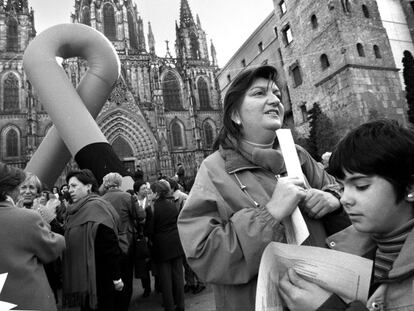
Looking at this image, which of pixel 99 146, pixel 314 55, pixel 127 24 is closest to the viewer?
pixel 99 146

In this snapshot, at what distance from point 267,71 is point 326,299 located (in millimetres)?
1098

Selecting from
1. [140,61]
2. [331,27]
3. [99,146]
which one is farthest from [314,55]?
[140,61]

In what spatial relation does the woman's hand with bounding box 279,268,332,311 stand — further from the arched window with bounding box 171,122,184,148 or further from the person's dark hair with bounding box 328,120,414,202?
the arched window with bounding box 171,122,184,148

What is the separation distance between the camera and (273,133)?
5.04ft

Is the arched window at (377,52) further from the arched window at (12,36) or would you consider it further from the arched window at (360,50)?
the arched window at (12,36)

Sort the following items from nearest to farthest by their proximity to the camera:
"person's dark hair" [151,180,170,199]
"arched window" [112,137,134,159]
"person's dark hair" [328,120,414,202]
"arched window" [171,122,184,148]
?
"person's dark hair" [328,120,414,202] → "person's dark hair" [151,180,170,199] → "arched window" [112,137,134,159] → "arched window" [171,122,184,148]

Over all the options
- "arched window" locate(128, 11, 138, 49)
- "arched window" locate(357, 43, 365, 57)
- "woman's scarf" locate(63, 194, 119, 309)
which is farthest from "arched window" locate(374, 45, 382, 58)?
"arched window" locate(128, 11, 138, 49)

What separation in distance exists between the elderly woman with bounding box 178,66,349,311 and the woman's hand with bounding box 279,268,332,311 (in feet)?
0.45

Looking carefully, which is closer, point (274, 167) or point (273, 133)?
point (274, 167)

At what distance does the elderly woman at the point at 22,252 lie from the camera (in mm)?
2123

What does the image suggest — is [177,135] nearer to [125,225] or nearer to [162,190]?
[162,190]

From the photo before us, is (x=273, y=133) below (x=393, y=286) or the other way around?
the other way around

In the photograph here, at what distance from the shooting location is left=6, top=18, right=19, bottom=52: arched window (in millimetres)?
29906

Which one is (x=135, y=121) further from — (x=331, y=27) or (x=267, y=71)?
(x=267, y=71)
